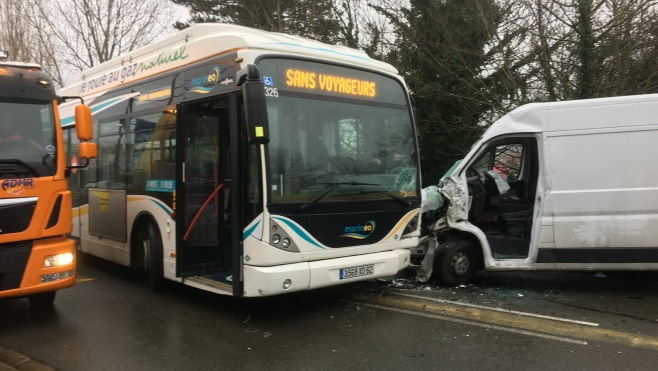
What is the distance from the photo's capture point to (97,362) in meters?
4.32

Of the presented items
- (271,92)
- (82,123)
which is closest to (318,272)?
(271,92)

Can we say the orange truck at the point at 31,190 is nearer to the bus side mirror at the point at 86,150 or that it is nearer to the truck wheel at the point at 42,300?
the bus side mirror at the point at 86,150

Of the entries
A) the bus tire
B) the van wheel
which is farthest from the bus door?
the van wheel

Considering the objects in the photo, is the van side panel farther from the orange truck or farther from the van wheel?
the orange truck

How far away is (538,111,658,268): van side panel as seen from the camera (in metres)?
6.07

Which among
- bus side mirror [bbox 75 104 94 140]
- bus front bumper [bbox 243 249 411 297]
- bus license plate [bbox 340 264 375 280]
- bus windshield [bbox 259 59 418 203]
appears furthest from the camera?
bus side mirror [bbox 75 104 94 140]

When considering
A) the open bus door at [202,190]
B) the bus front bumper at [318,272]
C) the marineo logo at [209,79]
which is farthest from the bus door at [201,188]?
the bus front bumper at [318,272]

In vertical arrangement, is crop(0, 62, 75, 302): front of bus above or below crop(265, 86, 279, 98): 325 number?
below

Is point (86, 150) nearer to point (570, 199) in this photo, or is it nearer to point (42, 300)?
point (42, 300)

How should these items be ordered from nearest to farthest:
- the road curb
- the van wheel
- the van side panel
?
the road curb → the van side panel → the van wheel

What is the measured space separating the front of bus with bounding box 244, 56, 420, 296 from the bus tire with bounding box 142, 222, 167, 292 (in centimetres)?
198

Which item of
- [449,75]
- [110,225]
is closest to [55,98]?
[110,225]

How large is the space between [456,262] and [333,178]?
2.52 meters

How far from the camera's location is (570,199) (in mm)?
6301
